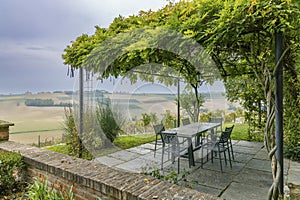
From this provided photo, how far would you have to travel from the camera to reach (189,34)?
6.82 ft

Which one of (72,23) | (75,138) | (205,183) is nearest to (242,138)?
(205,183)

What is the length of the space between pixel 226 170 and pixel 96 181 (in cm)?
266

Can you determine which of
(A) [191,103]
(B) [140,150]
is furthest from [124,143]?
(A) [191,103]

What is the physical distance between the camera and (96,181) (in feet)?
5.69

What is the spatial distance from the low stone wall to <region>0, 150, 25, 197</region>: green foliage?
0.10 m

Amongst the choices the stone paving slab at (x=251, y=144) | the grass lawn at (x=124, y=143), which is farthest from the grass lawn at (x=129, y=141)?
the stone paving slab at (x=251, y=144)

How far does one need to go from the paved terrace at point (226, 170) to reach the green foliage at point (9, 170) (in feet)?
5.31

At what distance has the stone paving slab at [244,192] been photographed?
103 inches

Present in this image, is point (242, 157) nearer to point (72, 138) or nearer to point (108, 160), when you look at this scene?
point (108, 160)

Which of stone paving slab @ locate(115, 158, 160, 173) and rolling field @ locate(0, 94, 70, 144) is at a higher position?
rolling field @ locate(0, 94, 70, 144)

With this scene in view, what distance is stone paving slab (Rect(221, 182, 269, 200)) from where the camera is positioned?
261cm

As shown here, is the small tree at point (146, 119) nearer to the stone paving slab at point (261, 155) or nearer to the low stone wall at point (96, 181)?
the stone paving slab at point (261, 155)

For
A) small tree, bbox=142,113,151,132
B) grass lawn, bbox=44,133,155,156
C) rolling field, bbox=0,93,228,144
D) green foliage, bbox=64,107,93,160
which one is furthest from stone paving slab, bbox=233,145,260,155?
green foliage, bbox=64,107,93,160

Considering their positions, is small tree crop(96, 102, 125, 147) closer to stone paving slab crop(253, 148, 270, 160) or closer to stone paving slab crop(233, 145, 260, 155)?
stone paving slab crop(233, 145, 260, 155)
